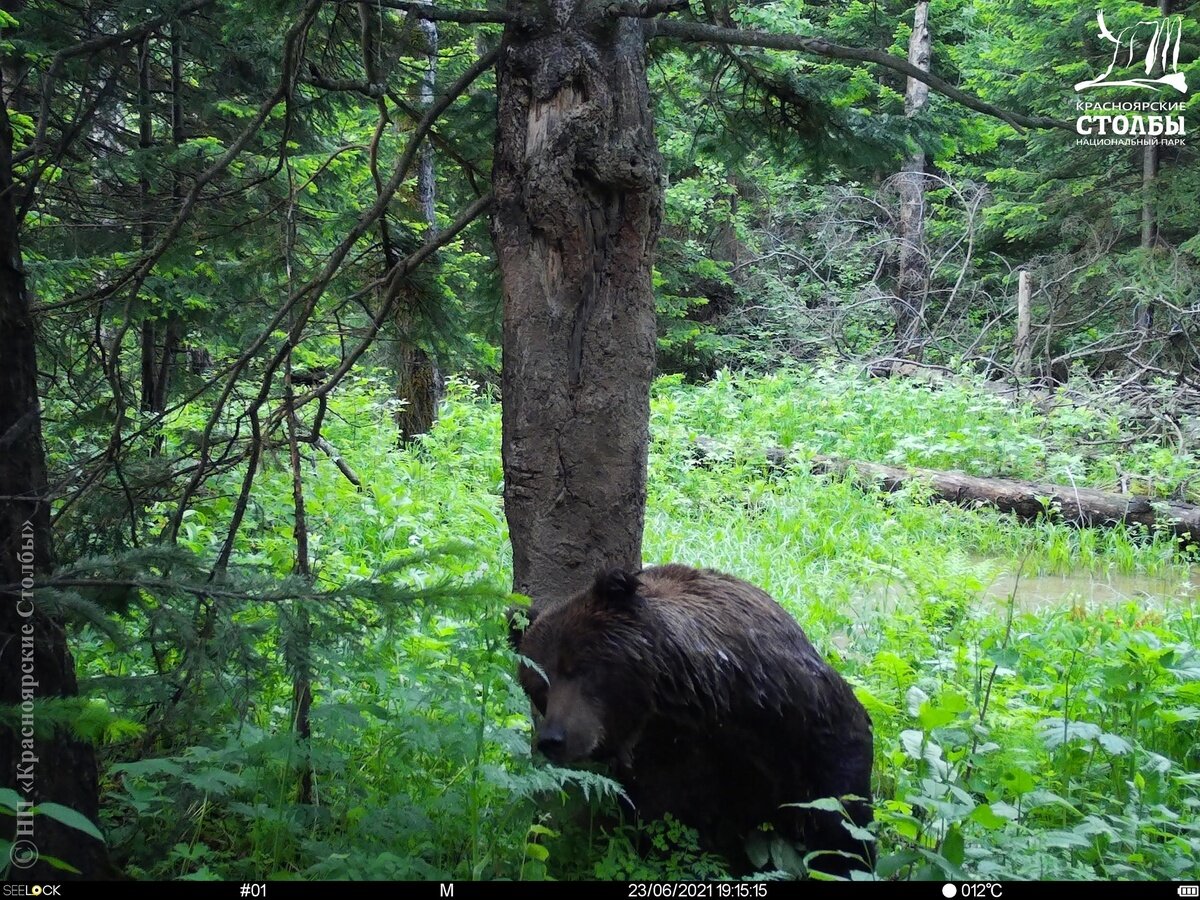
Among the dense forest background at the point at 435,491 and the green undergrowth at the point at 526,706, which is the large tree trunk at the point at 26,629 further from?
the green undergrowth at the point at 526,706

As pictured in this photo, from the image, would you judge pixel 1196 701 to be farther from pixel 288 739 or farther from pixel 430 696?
pixel 288 739

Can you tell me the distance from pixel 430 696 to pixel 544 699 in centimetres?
45

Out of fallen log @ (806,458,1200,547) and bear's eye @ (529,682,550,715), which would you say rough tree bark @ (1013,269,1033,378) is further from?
bear's eye @ (529,682,550,715)

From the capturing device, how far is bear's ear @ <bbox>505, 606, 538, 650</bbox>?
3.50 metres

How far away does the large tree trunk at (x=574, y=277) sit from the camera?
3854 millimetres

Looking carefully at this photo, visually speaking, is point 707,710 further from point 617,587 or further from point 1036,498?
point 1036,498

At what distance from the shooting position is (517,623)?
3.42 m

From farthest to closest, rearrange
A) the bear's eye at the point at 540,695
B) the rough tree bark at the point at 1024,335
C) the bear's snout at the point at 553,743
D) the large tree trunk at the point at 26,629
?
the rough tree bark at the point at 1024,335 < the bear's eye at the point at 540,695 < the bear's snout at the point at 553,743 < the large tree trunk at the point at 26,629

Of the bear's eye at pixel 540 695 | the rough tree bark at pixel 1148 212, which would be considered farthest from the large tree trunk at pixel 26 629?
the rough tree bark at pixel 1148 212

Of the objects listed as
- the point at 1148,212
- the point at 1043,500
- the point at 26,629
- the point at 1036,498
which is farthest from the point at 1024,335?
the point at 26,629

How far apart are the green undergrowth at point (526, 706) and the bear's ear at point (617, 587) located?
39cm

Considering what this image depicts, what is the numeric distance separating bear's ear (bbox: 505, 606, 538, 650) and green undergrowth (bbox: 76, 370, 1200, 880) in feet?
0.47

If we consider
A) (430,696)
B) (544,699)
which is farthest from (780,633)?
(430,696)

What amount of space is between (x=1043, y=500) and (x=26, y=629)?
9.25m
